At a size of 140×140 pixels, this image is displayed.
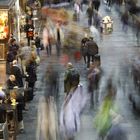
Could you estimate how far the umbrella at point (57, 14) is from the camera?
112ft

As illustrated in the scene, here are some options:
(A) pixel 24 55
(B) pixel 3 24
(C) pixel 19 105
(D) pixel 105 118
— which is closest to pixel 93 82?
(C) pixel 19 105

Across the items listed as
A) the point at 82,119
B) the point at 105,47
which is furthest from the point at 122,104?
the point at 105,47

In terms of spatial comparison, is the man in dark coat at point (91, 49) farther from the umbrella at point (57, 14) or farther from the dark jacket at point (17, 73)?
the umbrella at point (57, 14)

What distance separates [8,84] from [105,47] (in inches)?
526

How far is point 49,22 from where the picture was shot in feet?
108

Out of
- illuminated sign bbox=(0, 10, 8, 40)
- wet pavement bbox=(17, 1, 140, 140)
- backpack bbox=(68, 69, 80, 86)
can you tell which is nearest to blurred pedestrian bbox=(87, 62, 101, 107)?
wet pavement bbox=(17, 1, 140, 140)

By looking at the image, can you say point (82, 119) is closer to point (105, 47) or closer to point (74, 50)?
point (74, 50)

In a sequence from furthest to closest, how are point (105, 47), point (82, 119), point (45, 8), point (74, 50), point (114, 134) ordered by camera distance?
point (45, 8) < point (105, 47) < point (74, 50) < point (82, 119) < point (114, 134)

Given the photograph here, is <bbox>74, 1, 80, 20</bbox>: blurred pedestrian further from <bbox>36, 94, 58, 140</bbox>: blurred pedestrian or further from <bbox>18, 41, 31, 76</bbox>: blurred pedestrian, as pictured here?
<bbox>36, 94, 58, 140</bbox>: blurred pedestrian

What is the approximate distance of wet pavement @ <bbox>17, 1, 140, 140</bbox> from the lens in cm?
1720

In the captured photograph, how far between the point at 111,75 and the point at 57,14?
13.1m

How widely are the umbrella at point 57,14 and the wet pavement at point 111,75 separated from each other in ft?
4.49

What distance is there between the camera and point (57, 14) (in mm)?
36125

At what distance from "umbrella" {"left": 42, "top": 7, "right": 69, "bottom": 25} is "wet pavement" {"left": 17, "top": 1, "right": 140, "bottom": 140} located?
137 centimetres
